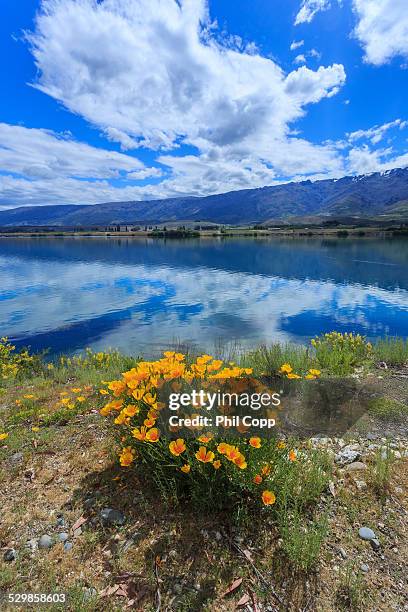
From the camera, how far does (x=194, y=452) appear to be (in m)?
3.61

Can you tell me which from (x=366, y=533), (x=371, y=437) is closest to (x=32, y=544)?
(x=366, y=533)

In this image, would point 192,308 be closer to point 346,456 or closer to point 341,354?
point 341,354

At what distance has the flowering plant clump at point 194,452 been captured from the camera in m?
3.46

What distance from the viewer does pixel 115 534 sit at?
3611 millimetres

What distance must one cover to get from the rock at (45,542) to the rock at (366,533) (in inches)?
131

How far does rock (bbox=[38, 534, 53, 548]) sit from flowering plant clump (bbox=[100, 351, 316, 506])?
1029 millimetres

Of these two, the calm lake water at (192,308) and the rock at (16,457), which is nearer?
the rock at (16,457)

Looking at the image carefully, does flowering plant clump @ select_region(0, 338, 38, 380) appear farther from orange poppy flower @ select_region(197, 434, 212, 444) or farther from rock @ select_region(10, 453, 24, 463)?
orange poppy flower @ select_region(197, 434, 212, 444)

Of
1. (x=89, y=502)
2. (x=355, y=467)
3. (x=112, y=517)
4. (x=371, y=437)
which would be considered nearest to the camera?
(x=112, y=517)

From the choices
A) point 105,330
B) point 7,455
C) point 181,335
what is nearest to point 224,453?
point 7,455

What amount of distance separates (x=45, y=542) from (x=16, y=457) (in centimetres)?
200

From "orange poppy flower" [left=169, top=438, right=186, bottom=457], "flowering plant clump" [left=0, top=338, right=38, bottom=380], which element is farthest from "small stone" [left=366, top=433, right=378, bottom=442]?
"flowering plant clump" [left=0, top=338, right=38, bottom=380]

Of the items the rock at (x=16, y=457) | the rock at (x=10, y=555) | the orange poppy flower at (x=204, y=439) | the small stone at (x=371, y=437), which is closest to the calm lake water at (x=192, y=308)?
the rock at (x=16, y=457)

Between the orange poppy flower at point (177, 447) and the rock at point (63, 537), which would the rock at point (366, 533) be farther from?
the rock at point (63, 537)
